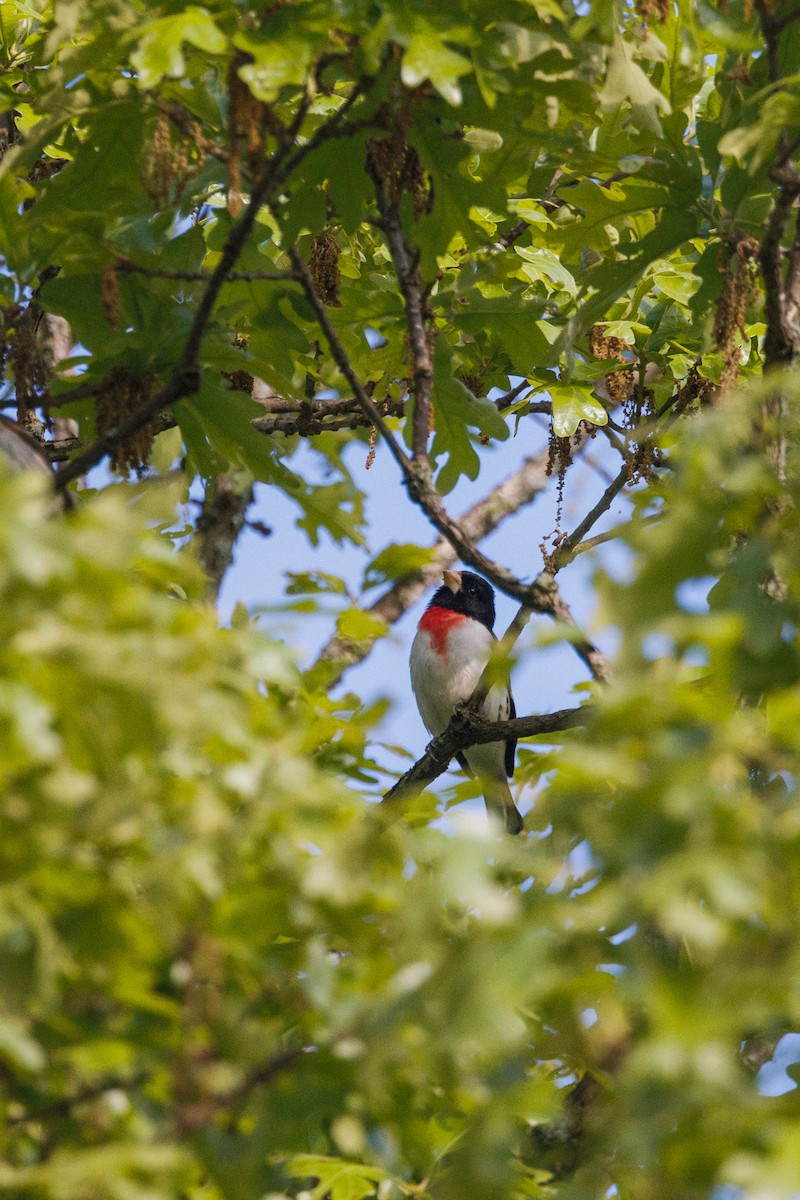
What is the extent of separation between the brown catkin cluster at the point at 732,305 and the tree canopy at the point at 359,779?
0.06ft

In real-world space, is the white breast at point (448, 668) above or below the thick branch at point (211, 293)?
above

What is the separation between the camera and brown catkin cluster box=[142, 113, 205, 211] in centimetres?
318

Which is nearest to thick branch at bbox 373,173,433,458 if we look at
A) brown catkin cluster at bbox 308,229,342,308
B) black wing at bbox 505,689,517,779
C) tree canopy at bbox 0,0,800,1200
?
tree canopy at bbox 0,0,800,1200

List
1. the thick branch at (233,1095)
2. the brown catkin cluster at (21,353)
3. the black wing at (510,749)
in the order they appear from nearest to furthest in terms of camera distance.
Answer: the thick branch at (233,1095)
the brown catkin cluster at (21,353)
the black wing at (510,749)

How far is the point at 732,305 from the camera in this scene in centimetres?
347

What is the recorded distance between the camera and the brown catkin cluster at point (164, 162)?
A: 3.18 meters

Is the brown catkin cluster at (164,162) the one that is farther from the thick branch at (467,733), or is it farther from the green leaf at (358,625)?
the thick branch at (467,733)

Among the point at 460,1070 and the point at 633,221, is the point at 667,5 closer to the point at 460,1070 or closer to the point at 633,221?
the point at 633,221

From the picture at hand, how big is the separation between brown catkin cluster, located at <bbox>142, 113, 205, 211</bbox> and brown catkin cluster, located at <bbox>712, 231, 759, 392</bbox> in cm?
138

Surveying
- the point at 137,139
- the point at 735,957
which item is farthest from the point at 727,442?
the point at 137,139

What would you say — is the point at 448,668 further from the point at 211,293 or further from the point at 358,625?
the point at 358,625

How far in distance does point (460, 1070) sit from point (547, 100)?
2.62 meters

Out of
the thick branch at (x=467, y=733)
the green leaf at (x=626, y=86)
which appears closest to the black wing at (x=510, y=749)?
the thick branch at (x=467, y=733)

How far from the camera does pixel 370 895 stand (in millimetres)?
1801
